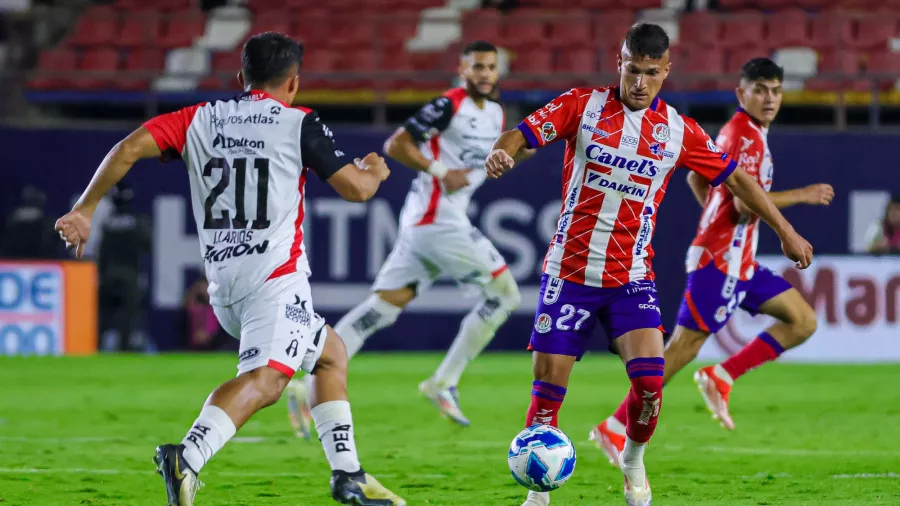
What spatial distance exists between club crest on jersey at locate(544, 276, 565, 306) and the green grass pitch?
998mm

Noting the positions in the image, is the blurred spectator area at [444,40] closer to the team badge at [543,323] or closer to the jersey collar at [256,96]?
the team badge at [543,323]

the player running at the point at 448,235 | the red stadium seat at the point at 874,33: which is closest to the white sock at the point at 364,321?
the player running at the point at 448,235

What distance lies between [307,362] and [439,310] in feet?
33.6

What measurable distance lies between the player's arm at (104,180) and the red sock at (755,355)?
15.3 ft

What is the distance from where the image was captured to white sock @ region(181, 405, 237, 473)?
510 centimetres

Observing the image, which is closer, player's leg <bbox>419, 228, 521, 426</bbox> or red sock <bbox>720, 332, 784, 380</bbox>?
red sock <bbox>720, 332, 784, 380</bbox>

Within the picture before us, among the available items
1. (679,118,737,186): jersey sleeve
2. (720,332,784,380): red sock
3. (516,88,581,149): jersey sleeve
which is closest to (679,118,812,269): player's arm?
(679,118,737,186): jersey sleeve

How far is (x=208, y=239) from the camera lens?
18.1ft

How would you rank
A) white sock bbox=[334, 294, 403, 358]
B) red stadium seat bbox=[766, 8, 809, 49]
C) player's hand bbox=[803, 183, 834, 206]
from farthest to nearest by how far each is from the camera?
red stadium seat bbox=[766, 8, 809, 49], white sock bbox=[334, 294, 403, 358], player's hand bbox=[803, 183, 834, 206]

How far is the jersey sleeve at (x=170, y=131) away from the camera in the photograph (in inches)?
215

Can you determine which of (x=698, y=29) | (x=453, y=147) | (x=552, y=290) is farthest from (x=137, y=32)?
(x=552, y=290)

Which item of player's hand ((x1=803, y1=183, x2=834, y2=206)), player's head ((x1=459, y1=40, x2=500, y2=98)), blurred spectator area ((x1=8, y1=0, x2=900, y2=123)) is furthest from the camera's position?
blurred spectator area ((x1=8, y1=0, x2=900, y2=123))

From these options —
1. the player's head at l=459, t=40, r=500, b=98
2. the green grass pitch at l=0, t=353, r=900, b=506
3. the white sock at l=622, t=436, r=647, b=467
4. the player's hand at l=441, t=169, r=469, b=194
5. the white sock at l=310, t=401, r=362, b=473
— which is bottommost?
the green grass pitch at l=0, t=353, r=900, b=506

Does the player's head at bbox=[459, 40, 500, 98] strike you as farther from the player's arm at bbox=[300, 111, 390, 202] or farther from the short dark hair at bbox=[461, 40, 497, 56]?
the player's arm at bbox=[300, 111, 390, 202]
